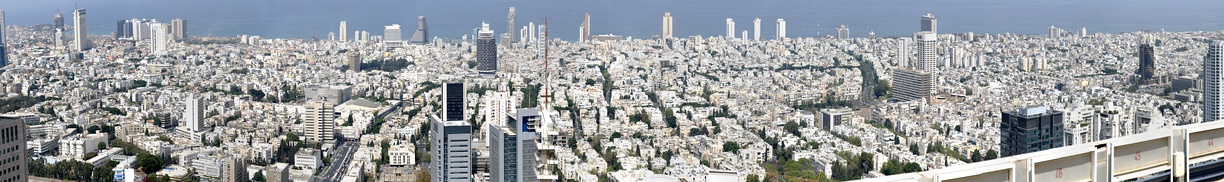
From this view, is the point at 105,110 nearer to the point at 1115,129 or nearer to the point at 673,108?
the point at 673,108

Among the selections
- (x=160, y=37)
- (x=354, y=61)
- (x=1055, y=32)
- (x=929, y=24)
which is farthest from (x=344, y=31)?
(x=1055, y=32)

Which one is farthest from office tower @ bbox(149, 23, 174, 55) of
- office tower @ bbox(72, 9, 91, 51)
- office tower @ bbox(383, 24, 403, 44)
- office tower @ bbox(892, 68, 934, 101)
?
office tower @ bbox(892, 68, 934, 101)

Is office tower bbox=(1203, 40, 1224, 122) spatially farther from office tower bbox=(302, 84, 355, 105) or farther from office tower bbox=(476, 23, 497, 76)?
office tower bbox=(476, 23, 497, 76)

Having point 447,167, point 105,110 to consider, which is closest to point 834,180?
point 447,167

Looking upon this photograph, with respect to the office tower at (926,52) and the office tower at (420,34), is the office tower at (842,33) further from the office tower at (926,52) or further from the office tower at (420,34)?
the office tower at (420,34)

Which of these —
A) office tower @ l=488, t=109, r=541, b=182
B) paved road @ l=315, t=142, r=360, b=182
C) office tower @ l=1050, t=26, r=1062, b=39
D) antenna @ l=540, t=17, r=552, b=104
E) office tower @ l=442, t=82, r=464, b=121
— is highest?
office tower @ l=1050, t=26, r=1062, b=39

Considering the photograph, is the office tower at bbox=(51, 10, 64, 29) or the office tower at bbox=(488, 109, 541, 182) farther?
the office tower at bbox=(51, 10, 64, 29)
